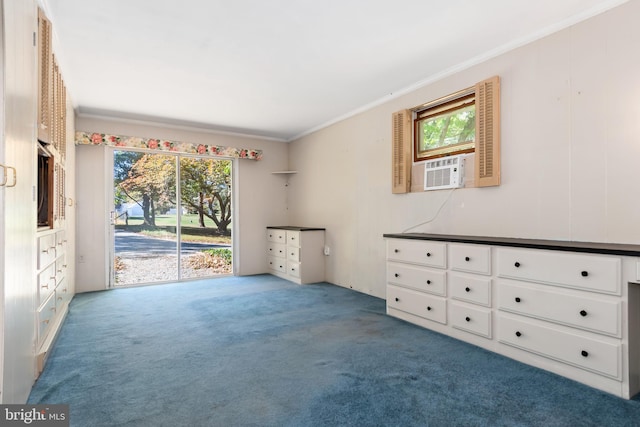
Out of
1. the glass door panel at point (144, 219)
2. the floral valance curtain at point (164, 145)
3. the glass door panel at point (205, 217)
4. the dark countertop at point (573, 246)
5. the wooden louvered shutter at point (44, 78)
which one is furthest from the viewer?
the glass door panel at point (205, 217)

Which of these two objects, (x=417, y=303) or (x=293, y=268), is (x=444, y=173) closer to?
(x=417, y=303)

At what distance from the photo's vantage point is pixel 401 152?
3.82 metres

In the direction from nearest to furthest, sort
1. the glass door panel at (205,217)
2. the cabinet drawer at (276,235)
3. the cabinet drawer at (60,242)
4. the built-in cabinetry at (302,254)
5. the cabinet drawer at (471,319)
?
1. the cabinet drawer at (471,319)
2. the cabinet drawer at (60,242)
3. the built-in cabinetry at (302,254)
4. the glass door panel at (205,217)
5. the cabinet drawer at (276,235)

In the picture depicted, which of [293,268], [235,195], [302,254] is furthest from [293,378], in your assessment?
[235,195]

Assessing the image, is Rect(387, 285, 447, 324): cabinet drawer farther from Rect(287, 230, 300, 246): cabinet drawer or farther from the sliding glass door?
the sliding glass door

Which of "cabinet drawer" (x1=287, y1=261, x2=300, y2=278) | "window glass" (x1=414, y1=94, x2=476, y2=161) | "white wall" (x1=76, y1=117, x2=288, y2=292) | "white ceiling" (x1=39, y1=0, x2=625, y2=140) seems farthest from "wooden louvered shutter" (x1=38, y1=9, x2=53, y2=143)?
"cabinet drawer" (x1=287, y1=261, x2=300, y2=278)

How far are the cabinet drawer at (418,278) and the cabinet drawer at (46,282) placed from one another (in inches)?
111

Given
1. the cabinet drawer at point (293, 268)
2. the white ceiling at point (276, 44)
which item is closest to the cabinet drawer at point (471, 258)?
Result: the white ceiling at point (276, 44)

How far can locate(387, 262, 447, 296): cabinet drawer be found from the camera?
291cm

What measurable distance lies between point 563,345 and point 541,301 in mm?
280

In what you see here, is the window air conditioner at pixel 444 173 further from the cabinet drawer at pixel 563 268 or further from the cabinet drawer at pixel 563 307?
the cabinet drawer at pixel 563 307

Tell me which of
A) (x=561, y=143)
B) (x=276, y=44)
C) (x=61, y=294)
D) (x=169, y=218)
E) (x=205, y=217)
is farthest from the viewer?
(x=205, y=217)

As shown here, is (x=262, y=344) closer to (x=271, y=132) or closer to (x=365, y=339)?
(x=365, y=339)

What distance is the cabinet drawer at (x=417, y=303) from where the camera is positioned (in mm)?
2914
